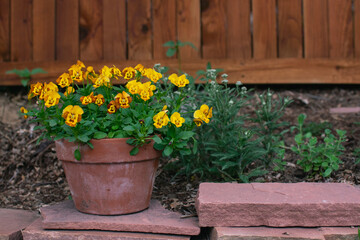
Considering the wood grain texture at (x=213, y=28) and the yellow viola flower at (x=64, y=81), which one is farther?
the wood grain texture at (x=213, y=28)

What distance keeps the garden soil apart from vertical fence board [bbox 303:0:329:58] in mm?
371

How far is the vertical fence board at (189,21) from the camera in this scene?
3.36 metres

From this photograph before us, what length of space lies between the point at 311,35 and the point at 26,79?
246 centimetres

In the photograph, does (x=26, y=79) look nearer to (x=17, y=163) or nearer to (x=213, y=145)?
(x=17, y=163)

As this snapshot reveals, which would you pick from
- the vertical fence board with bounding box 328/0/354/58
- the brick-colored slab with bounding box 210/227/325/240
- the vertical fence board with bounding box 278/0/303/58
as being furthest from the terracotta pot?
the vertical fence board with bounding box 328/0/354/58

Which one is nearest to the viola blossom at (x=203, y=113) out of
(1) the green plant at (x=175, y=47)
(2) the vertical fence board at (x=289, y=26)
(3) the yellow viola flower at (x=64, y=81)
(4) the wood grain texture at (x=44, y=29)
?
(3) the yellow viola flower at (x=64, y=81)

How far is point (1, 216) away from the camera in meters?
1.98

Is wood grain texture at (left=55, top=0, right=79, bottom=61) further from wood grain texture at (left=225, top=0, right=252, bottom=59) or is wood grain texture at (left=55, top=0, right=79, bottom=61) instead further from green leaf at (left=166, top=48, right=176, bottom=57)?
wood grain texture at (left=225, top=0, right=252, bottom=59)

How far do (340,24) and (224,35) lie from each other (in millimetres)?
994

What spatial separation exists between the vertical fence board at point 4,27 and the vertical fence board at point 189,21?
1.50 metres

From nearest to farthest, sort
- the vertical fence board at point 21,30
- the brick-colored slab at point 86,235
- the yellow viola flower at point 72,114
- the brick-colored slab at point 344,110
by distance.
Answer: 1. the yellow viola flower at point 72,114
2. the brick-colored slab at point 86,235
3. the brick-colored slab at point 344,110
4. the vertical fence board at point 21,30

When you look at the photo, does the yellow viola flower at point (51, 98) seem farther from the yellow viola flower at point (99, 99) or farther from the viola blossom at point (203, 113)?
the viola blossom at point (203, 113)

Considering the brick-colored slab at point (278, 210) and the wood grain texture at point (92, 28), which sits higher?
the wood grain texture at point (92, 28)

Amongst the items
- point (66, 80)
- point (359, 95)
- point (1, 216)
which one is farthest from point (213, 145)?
point (359, 95)
